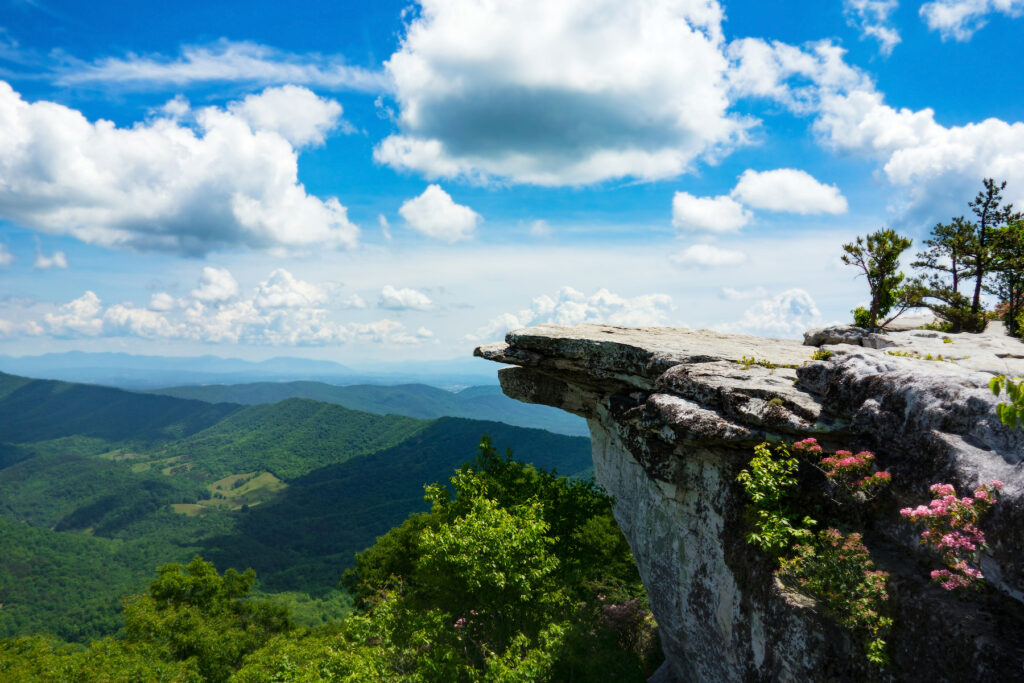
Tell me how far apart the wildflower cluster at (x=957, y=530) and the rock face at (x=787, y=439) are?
19 centimetres

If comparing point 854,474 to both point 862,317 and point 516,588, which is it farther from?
point 862,317

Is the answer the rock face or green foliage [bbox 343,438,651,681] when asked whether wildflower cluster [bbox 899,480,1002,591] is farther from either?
green foliage [bbox 343,438,651,681]

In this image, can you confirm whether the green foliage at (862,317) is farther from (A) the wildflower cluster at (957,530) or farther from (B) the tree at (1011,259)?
(A) the wildflower cluster at (957,530)

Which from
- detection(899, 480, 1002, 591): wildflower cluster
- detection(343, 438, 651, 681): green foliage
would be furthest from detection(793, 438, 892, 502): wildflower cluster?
detection(343, 438, 651, 681): green foliage

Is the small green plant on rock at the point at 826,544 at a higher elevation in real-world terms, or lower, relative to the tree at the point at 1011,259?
lower

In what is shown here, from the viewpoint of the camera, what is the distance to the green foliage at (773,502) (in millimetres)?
11422

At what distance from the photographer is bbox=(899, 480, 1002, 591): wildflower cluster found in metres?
8.32

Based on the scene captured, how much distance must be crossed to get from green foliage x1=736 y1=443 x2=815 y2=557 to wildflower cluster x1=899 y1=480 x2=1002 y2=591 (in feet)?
8.43

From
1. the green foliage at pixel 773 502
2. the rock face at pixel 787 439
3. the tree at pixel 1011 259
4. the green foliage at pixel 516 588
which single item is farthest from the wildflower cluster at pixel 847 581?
the tree at pixel 1011 259

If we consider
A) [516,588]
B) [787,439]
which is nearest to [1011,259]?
[787,439]

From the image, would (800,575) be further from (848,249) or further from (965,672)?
(848,249)

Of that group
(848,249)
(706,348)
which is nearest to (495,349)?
(706,348)

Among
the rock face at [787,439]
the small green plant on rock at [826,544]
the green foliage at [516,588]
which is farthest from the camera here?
the green foliage at [516,588]

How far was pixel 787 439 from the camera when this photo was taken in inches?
503
